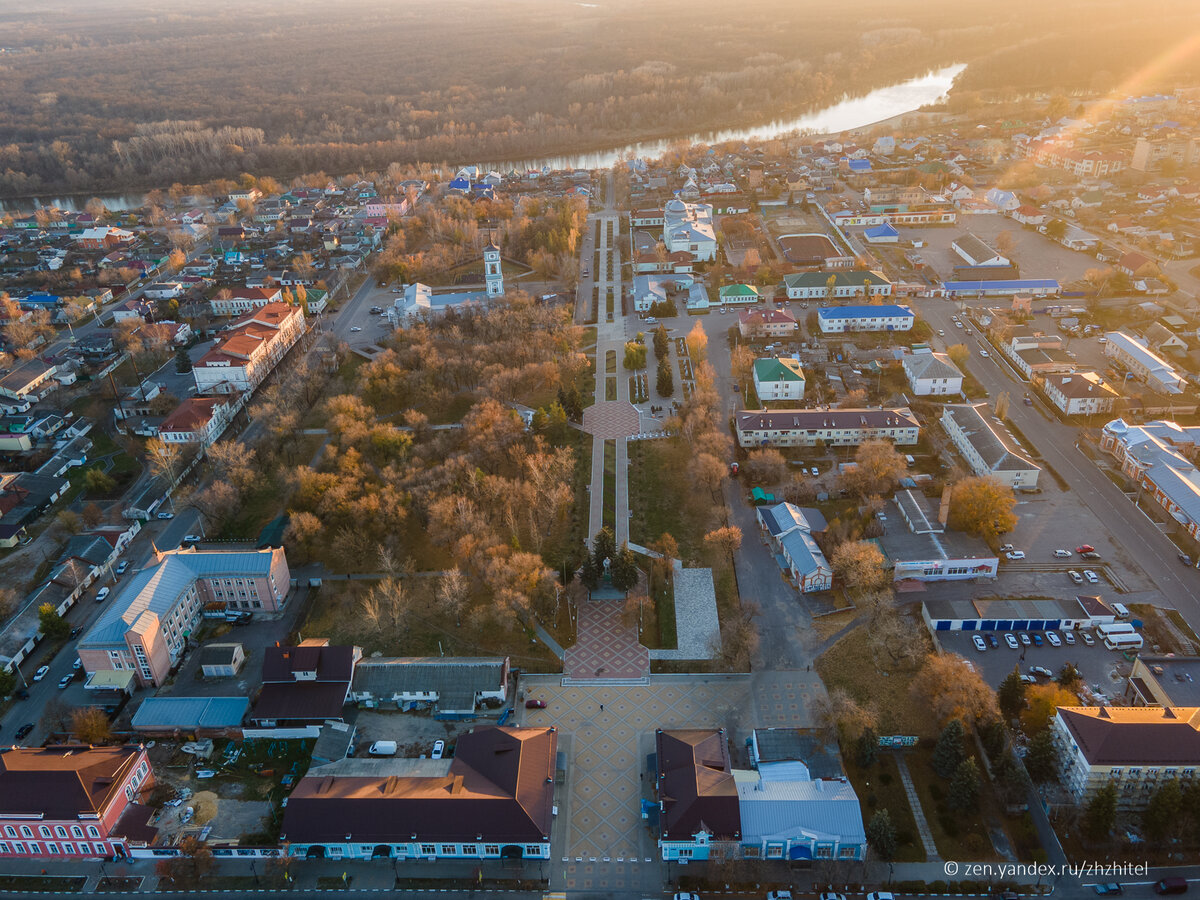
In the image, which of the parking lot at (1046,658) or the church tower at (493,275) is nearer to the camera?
the parking lot at (1046,658)

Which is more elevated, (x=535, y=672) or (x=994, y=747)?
(x=994, y=747)

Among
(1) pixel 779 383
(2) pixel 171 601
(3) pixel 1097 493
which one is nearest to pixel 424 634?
(2) pixel 171 601

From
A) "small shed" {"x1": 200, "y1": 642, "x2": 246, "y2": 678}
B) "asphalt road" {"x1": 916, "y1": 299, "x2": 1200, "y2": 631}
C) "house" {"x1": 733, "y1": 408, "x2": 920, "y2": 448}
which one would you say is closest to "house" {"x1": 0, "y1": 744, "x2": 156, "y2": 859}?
"small shed" {"x1": 200, "y1": 642, "x2": 246, "y2": 678}

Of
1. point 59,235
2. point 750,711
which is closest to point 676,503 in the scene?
point 750,711

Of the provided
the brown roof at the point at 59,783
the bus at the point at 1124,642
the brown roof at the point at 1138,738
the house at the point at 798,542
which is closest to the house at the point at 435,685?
the brown roof at the point at 59,783

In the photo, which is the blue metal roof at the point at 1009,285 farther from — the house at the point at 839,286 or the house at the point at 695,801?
the house at the point at 695,801

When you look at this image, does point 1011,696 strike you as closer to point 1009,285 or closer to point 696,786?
point 696,786

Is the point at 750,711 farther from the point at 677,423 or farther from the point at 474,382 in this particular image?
the point at 474,382
